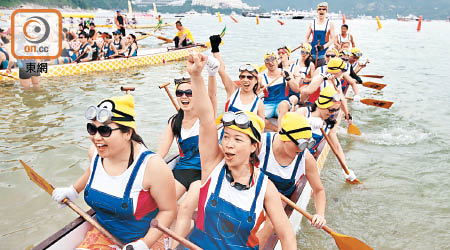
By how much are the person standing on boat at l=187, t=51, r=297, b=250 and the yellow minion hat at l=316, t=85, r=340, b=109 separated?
7.49 ft

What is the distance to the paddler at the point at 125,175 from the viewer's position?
2449mm

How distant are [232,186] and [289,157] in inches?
42.1

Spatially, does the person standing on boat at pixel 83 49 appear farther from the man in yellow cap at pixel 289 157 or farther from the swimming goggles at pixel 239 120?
the swimming goggles at pixel 239 120

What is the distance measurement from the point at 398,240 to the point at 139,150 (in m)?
4.41

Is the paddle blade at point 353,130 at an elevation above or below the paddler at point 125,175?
below

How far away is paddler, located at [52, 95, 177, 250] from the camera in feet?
8.04

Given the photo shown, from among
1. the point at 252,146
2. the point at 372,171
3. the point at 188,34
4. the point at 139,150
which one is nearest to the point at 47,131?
the point at 139,150

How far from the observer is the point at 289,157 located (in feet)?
10.7

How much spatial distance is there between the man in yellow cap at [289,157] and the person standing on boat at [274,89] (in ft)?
9.65

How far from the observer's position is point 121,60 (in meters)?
15.1

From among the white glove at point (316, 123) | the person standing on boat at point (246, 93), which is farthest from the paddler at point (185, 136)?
the white glove at point (316, 123)

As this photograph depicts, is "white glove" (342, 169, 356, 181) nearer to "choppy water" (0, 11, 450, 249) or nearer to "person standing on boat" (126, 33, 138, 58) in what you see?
"choppy water" (0, 11, 450, 249)

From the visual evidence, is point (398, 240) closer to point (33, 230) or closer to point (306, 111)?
point (306, 111)

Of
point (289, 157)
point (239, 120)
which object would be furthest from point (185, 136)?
point (239, 120)
